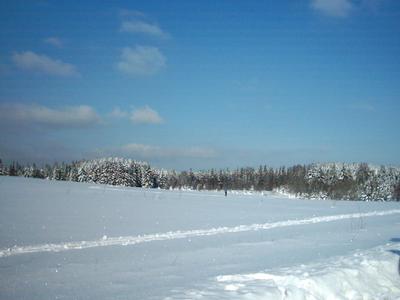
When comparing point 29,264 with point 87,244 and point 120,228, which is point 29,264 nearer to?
point 87,244

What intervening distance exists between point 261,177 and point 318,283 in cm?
15820

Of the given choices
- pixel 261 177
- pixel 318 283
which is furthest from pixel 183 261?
pixel 261 177

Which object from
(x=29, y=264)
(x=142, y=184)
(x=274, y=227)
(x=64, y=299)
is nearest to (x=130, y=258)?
(x=29, y=264)

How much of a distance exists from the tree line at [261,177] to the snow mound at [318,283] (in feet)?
327

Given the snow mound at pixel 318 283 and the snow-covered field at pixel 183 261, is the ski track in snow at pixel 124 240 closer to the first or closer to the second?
the snow-covered field at pixel 183 261

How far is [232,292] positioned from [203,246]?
7.29 m

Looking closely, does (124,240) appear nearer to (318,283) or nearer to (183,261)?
(183,261)

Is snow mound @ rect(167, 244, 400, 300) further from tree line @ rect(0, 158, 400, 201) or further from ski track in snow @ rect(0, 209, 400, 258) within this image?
tree line @ rect(0, 158, 400, 201)

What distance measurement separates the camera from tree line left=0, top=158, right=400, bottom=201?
377 feet

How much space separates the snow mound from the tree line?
99721 mm

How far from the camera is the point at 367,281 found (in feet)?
34.9

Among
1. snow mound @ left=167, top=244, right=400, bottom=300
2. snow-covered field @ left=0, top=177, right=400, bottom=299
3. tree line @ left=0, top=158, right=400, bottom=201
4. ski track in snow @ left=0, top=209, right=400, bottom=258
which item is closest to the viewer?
snow mound @ left=167, top=244, right=400, bottom=300

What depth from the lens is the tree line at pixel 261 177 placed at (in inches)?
4525

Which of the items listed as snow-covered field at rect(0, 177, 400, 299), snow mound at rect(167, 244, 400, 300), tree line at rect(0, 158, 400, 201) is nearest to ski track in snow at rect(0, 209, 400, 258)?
snow-covered field at rect(0, 177, 400, 299)
